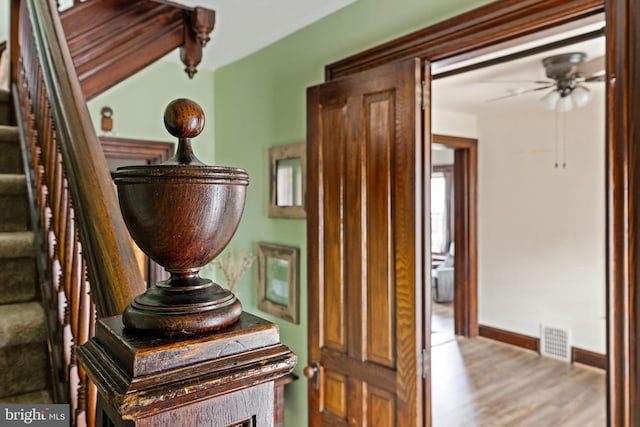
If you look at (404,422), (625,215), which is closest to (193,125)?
(625,215)

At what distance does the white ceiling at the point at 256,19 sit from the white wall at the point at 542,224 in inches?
132

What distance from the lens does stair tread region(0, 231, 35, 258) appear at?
1.51 meters

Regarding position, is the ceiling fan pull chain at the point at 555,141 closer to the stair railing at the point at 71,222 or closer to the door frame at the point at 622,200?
the door frame at the point at 622,200

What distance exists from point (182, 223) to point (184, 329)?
0.11 metres

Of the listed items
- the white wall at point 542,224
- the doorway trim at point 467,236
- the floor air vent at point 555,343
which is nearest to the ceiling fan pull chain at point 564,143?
the white wall at point 542,224

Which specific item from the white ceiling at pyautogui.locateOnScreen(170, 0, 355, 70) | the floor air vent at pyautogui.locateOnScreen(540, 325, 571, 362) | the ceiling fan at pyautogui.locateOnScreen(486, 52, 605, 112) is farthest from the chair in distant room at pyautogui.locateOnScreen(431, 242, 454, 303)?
the white ceiling at pyautogui.locateOnScreen(170, 0, 355, 70)

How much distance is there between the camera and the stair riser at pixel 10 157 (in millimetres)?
1990

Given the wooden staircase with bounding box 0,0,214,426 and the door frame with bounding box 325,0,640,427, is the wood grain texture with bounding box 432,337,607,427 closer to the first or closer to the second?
the door frame with bounding box 325,0,640,427

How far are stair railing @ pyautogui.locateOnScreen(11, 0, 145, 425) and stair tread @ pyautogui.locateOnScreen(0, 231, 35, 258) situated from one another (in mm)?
46

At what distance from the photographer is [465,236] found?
548 centimetres

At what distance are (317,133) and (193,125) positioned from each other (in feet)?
6.16

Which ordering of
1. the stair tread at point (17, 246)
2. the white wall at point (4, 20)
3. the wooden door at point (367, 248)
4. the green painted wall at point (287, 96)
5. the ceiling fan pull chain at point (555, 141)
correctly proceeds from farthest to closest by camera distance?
the ceiling fan pull chain at point (555, 141), the white wall at point (4, 20), the green painted wall at point (287, 96), the wooden door at point (367, 248), the stair tread at point (17, 246)

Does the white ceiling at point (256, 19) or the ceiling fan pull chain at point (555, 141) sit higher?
the white ceiling at point (256, 19)

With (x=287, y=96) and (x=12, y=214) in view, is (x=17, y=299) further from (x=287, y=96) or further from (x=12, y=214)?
(x=287, y=96)
